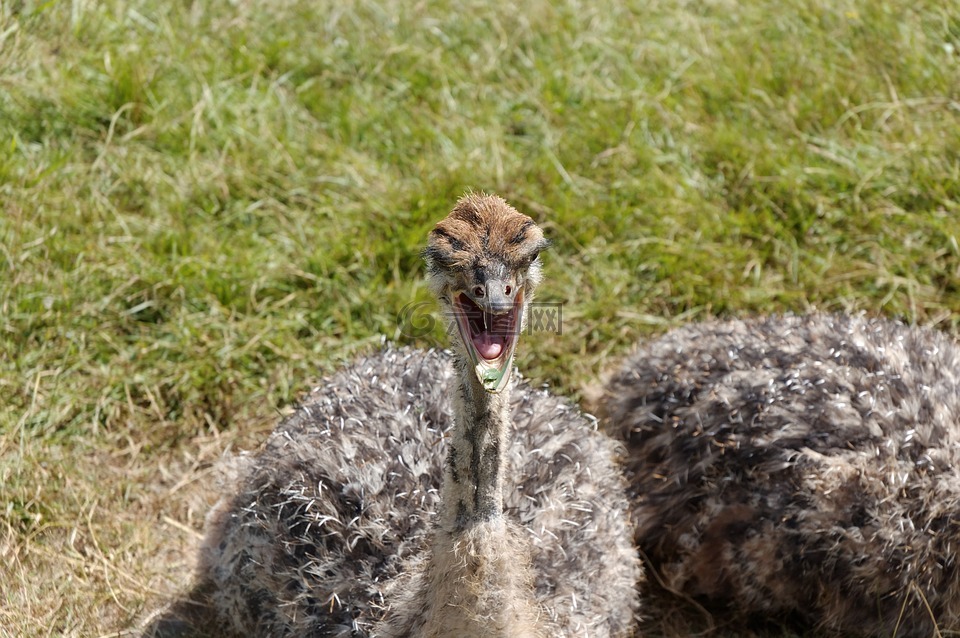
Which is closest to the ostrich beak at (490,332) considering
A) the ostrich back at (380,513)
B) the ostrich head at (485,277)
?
the ostrich head at (485,277)

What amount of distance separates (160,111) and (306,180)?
3.13 ft

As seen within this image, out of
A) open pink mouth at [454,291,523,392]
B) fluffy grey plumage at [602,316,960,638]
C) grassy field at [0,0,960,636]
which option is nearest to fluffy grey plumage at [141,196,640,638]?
open pink mouth at [454,291,523,392]

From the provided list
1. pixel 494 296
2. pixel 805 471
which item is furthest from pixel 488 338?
pixel 805 471

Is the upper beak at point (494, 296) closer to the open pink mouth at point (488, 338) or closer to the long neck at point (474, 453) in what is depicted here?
the open pink mouth at point (488, 338)

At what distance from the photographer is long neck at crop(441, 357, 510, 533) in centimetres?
350

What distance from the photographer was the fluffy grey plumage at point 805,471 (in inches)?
176

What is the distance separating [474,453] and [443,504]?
0.23 m

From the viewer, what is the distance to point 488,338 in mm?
3414

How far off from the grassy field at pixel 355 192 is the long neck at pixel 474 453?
6.43 ft

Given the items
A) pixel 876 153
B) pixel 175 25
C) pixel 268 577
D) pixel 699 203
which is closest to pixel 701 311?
pixel 699 203

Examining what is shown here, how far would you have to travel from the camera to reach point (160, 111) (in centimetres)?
671

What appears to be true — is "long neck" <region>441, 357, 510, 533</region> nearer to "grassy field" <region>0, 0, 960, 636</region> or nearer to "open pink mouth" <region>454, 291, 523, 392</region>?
"open pink mouth" <region>454, 291, 523, 392</region>

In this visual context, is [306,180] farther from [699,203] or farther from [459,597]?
[459,597]

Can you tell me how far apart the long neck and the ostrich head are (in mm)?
85
